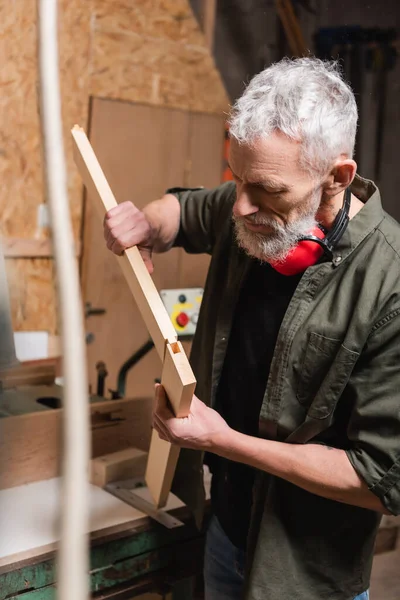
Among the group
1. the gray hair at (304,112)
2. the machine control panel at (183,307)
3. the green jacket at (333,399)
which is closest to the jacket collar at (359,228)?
the green jacket at (333,399)

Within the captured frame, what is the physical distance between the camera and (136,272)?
112 cm

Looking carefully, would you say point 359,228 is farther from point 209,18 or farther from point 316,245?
point 209,18

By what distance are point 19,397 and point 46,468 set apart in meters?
0.19

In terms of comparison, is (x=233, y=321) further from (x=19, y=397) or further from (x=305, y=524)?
(x=19, y=397)

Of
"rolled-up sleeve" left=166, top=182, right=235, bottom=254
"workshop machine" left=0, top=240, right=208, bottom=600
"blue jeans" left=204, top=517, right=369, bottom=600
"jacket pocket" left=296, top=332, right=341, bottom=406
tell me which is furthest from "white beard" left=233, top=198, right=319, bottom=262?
"blue jeans" left=204, top=517, right=369, bottom=600

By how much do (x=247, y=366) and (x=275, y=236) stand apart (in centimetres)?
27

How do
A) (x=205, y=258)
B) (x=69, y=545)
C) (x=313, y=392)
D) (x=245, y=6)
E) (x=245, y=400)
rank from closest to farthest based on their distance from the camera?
(x=69, y=545) → (x=313, y=392) → (x=245, y=400) → (x=205, y=258) → (x=245, y=6)

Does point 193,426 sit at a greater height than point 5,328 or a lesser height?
lesser

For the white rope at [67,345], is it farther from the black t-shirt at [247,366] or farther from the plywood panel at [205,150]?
the plywood panel at [205,150]

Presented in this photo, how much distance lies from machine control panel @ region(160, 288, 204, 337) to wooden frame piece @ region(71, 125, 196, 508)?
0.48m

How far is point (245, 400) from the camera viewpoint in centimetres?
120

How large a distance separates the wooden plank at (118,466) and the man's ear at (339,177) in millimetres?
835

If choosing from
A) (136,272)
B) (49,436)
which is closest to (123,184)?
(49,436)

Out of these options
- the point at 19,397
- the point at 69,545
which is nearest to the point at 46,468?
the point at 19,397
